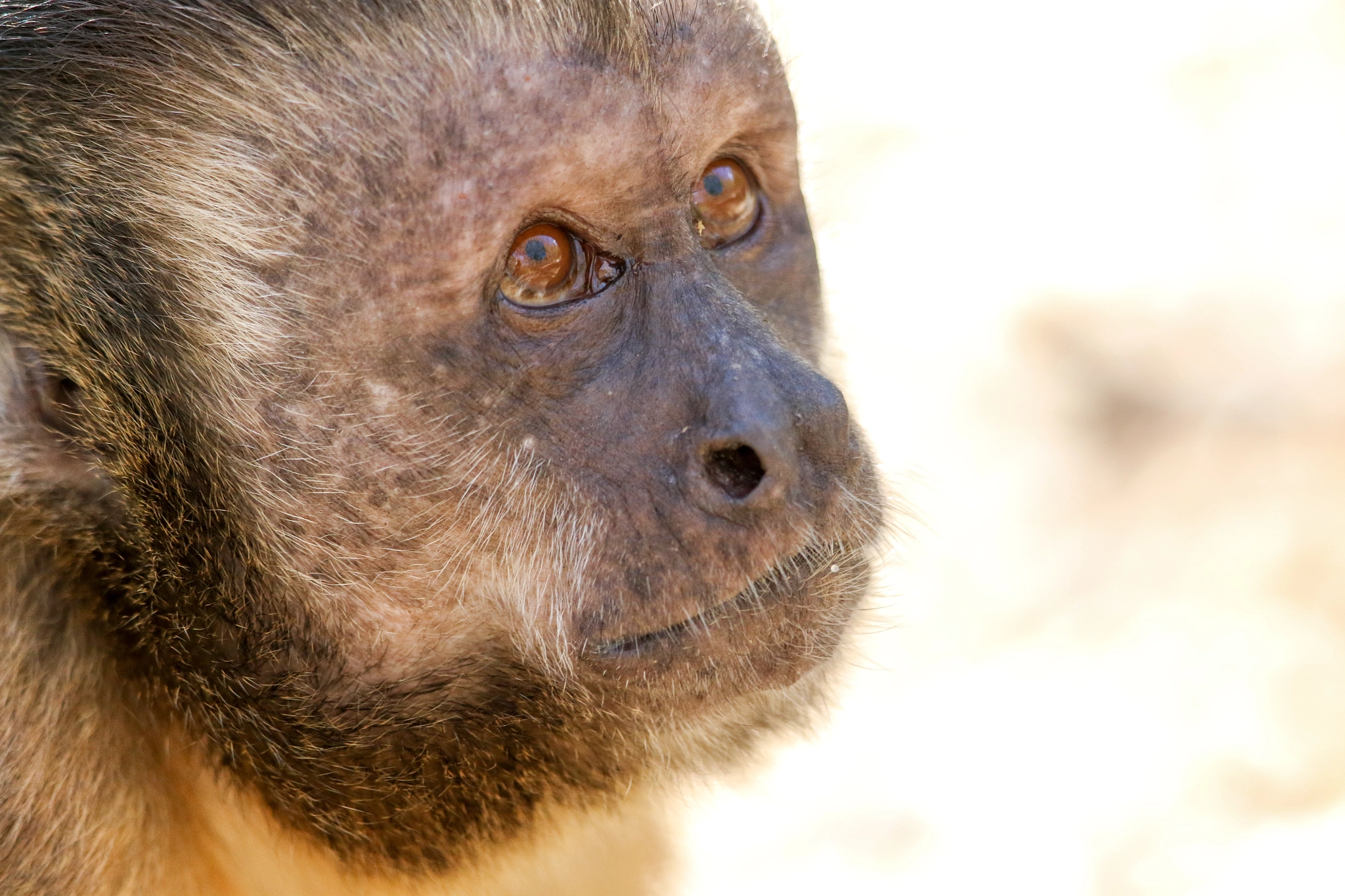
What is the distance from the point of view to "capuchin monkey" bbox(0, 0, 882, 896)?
2.53 meters

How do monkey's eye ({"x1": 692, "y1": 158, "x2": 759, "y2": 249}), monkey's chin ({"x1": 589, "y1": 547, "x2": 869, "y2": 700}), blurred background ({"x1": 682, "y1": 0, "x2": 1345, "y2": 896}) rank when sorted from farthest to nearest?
blurred background ({"x1": 682, "y1": 0, "x2": 1345, "y2": 896}), monkey's eye ({"x1": 692, "y1": 158, "x2": 759, "y2": 249}), monkey's chin ({"x1": 589, "y1": 547, "x2": 869, "y2": 700})

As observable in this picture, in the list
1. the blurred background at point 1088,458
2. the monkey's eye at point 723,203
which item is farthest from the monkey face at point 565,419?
the blurred background at point 1088,458

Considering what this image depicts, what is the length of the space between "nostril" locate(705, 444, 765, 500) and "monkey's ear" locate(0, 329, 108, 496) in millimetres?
1058

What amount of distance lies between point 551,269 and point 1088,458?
3966mm

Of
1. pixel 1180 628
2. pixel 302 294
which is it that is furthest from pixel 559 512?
pixel 1180 628

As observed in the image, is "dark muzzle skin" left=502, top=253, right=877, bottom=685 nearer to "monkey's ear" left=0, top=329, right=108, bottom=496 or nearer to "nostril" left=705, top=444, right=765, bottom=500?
"nostril" left=705, top=444, right=765, bottom=500

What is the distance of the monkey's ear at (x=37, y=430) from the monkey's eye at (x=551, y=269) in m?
0.78

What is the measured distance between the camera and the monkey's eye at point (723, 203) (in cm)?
296

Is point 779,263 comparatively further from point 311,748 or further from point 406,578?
point 311,748

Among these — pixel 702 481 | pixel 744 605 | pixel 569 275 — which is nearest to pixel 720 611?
pixel 744 605

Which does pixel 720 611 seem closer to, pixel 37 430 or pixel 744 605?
pixel 744 605

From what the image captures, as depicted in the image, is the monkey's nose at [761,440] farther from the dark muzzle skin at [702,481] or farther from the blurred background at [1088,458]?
the blurred background at [1088,458]

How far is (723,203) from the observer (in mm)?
3027

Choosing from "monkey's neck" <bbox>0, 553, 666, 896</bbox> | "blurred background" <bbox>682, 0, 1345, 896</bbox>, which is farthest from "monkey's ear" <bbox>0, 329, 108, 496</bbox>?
"blurred background" <bbox>682, 0, 1345, 896</bbox>
